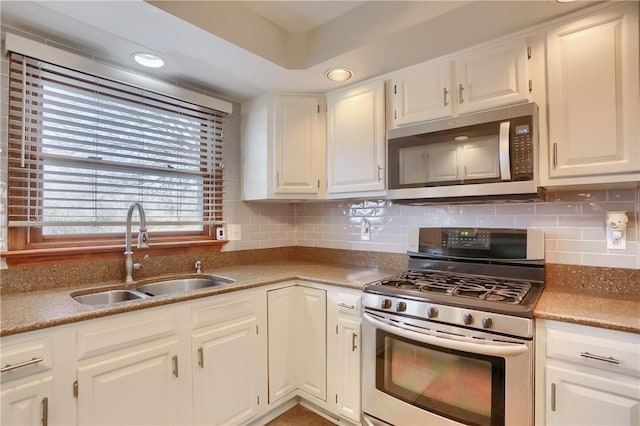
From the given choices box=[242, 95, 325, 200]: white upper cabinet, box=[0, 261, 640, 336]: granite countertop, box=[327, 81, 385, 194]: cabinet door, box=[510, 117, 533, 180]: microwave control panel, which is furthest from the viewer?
box=[242, 95, 325, 200]: white upper cabinet

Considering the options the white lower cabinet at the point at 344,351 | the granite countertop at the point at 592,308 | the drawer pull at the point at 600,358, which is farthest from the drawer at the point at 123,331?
the drawer pull at the point at 600,358

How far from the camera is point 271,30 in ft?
6.17

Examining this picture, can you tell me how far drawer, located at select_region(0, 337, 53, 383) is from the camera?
1.11m

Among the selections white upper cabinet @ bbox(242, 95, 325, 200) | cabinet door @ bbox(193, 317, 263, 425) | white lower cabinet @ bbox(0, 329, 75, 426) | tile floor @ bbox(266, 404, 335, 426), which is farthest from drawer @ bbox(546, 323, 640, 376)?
white lower cabinet @ bbox(0, 329, 75, 426)

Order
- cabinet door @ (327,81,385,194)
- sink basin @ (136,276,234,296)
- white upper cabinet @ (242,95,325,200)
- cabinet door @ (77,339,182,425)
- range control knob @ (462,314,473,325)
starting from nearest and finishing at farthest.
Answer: cabinet door @ (77,339,182,425)
range control knob @ (462,314,473,325)
sink basin @ (136,276,234,296)
cabinet door @ (327,81,385,194)
white upper cabinet @ (242,95,325,200)

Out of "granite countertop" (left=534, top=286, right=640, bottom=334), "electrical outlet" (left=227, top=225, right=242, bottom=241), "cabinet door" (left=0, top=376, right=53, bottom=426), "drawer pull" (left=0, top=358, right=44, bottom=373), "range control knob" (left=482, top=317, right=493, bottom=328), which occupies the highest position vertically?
"electrical outlet" (left=227, top=225, right=242, bottom=241)

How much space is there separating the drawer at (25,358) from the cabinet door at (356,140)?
5.70 feet

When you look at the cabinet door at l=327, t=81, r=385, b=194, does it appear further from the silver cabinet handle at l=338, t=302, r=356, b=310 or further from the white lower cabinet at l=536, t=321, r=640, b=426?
the white lower cabinet at l=536, t=321, r=640, b=426

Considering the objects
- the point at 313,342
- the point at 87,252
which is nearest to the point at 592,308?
the point at 313,342

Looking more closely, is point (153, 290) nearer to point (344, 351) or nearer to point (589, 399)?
point (344, 351)

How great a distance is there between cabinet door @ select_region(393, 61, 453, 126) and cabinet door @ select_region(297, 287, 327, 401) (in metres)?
1.22

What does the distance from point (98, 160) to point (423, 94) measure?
1.92m

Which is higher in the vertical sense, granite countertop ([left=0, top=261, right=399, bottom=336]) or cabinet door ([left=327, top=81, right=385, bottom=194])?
cabinet door ([left=327, top=81, right=385, bottom=194])

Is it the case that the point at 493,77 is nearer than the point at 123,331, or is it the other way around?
the point at 123,331
